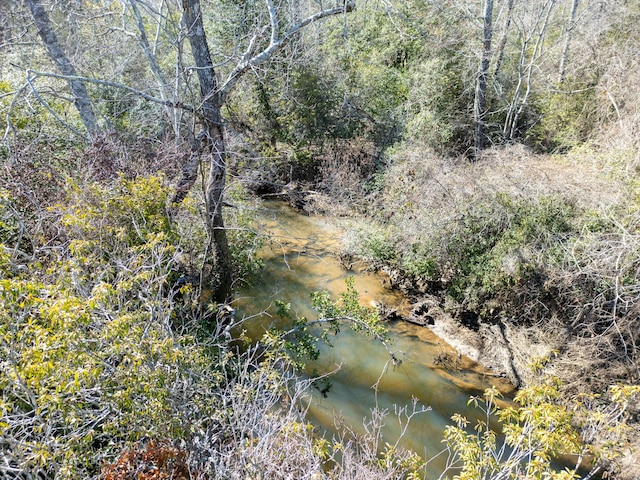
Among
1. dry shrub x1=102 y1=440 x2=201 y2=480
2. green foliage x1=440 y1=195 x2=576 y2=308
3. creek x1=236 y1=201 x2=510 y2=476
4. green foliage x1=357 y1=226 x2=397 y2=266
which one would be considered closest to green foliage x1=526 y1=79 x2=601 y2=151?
green foliage x1=440 y1=195 x2=576 y2=308

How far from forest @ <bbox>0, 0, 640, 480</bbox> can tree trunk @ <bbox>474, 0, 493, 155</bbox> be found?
6 cm

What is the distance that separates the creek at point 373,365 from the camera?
5.90 m

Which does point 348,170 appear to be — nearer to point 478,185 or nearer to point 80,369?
point 478,185

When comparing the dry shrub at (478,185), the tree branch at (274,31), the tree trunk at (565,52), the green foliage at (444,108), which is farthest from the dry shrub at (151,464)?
the tree trunk at (565,52)

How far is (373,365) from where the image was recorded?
689 cm

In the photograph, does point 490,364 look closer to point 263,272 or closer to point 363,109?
point 263,272

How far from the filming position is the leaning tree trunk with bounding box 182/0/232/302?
5.09 m

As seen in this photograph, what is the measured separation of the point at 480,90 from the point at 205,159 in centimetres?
789

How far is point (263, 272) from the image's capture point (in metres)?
8.70

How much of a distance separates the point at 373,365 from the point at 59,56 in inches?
294

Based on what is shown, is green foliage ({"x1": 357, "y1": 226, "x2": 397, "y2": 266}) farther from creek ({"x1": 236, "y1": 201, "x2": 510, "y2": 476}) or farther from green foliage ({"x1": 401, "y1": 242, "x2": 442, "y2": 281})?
green foliage ({"x1": 401, "y1": 242, "x2": 442, "y2": 281})

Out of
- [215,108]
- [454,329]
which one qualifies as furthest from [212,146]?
[454,329]

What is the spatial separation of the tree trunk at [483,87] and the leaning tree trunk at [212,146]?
22.9 ft

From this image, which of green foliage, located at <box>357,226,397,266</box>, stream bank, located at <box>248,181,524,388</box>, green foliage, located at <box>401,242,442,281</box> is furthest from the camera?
green foliage, located at <box>357,226,397,266</box>
